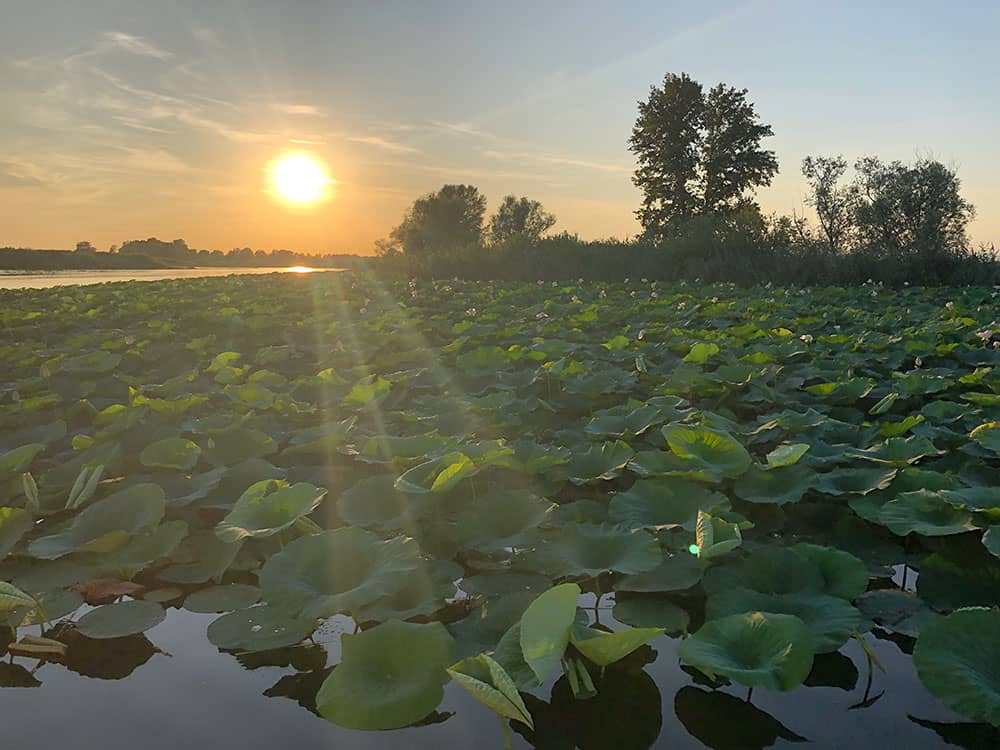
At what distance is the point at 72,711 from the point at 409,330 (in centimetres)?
433

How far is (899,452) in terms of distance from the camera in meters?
1.90

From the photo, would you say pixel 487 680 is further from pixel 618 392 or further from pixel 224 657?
pixel 618 392

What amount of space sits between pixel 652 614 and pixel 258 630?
0.79 meters

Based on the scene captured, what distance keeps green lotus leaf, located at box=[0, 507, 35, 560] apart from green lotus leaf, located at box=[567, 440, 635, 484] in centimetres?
145

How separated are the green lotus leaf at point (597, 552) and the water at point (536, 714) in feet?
0.58

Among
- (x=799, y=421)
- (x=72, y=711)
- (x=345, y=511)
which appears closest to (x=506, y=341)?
(x=799, y=421)

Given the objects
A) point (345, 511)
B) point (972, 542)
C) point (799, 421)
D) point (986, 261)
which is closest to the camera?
point (972, 542)

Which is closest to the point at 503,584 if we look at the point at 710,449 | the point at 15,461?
the point at 710,449

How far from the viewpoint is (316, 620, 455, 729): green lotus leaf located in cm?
100

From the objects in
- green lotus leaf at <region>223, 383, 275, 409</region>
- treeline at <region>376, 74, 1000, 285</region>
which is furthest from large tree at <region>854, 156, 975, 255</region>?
green lotus leaf at <region>223, 383, 275, 409</region>

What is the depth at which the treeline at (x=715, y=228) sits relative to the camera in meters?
11.2

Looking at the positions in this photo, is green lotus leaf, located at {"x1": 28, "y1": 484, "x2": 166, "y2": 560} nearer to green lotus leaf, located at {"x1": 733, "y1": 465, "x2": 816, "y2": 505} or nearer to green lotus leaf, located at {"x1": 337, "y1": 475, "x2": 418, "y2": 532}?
green lotus leaf, located at {"x1": 337, "y1": 475, "x2": 418, "y2": 532}

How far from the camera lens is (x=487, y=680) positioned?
0.97 meters

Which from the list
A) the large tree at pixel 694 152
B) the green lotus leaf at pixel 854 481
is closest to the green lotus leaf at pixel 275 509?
the green lotus leaf at pixel 854 481
